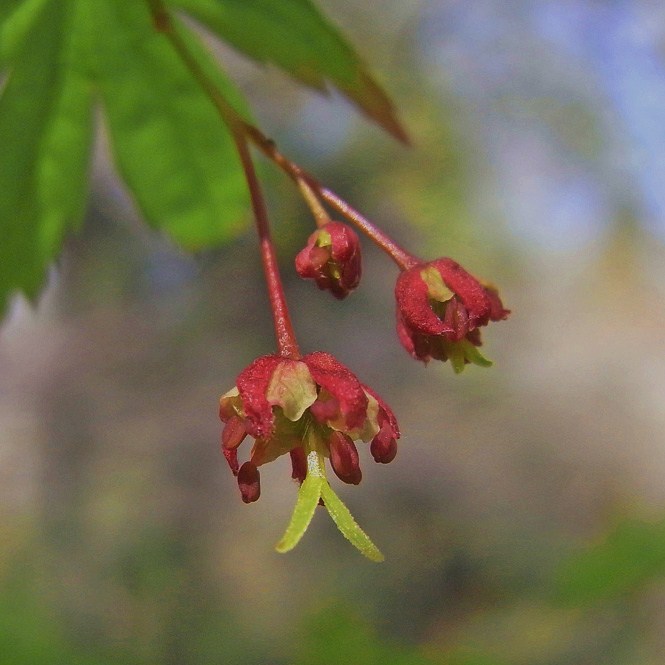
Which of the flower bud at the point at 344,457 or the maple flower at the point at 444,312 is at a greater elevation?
the maple flower at the point at 444,312

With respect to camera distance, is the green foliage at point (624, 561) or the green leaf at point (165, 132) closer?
the green leaf at point (165, 132)

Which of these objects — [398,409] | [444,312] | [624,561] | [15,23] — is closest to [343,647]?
[624,561]

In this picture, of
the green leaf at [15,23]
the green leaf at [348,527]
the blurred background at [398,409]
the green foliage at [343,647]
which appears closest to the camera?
the green leaf at [348,527]

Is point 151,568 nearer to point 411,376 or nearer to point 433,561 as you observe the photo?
point 433,561

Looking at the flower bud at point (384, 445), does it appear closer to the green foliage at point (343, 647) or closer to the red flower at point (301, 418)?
the red flower at point (301, 418)

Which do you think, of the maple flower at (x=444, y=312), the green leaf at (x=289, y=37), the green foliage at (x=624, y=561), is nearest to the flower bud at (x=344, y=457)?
the maple flower at (x=444, y=312)

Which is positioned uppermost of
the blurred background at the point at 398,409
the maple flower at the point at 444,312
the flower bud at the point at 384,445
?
the blurred background at the point at 398,409
